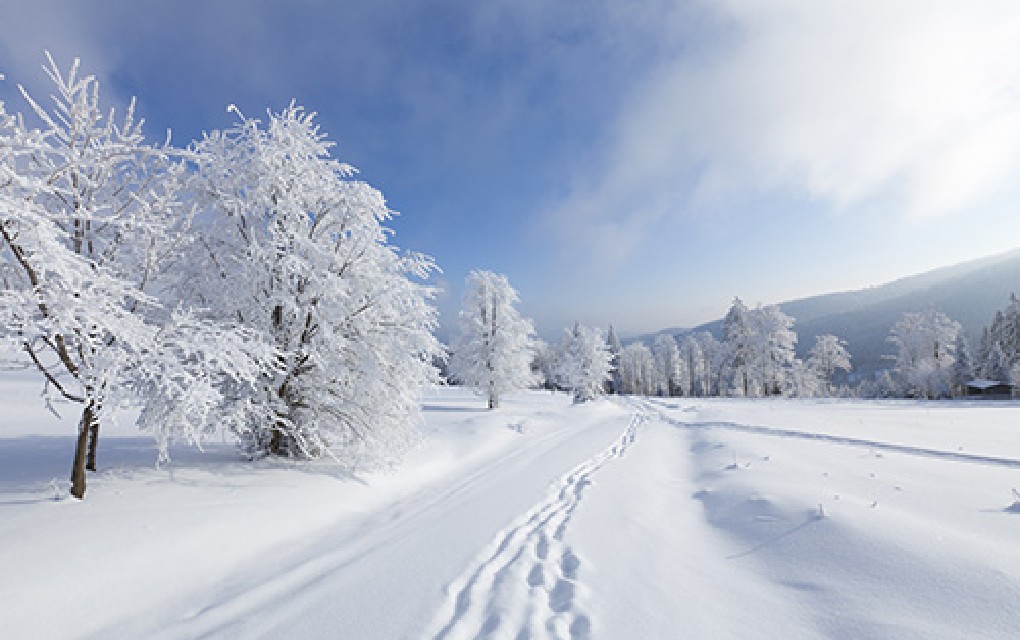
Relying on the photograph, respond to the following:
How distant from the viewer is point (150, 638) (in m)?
3.80

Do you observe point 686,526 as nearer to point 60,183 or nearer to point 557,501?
point 557,501

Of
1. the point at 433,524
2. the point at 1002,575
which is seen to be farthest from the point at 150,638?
the point at 1002,575

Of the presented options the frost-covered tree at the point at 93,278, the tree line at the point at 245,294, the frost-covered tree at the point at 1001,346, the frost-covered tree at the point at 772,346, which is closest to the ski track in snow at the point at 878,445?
the tree line at the point at 245,294

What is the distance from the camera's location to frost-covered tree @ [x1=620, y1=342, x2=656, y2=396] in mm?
94125

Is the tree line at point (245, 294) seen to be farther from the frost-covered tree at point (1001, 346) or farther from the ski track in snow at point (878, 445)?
the frost-covered tree at point (1001, 346)

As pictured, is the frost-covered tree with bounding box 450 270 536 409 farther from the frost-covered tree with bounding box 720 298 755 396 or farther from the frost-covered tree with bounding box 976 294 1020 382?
the frost-covered tree with bounding box 976 294 1020 382

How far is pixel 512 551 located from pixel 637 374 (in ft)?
310

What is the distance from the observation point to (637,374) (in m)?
94.8

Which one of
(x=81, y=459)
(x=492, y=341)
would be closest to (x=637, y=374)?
(x=492, y=341)

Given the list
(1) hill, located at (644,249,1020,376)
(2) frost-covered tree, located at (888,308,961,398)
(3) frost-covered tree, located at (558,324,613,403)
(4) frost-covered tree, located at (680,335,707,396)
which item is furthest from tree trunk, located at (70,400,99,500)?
(1) hill, located at (644,249,1020,376)

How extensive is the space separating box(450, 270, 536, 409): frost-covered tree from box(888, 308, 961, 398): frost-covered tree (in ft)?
142

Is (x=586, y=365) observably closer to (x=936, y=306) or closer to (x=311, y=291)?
(x=311, y=291)

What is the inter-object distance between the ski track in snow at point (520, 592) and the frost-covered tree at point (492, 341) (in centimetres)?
2482

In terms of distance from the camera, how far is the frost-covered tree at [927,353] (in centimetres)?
4369
